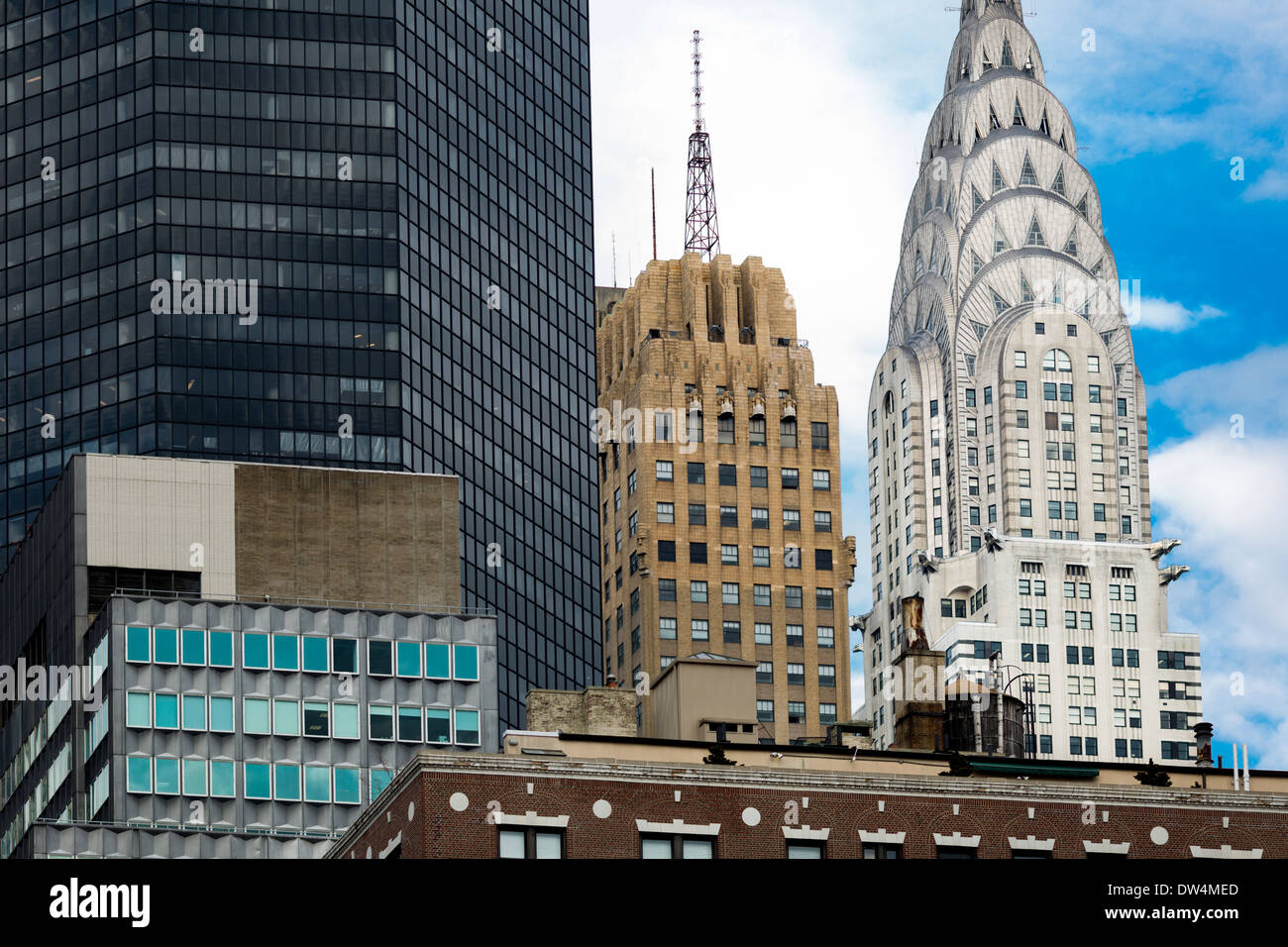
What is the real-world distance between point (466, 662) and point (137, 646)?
54.9ft

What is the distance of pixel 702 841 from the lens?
225 ft

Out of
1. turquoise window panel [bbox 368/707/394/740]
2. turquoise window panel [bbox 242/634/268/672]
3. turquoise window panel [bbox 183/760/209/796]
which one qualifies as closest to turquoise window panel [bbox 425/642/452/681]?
turquoise window panel [bbox 368/707/394/740]

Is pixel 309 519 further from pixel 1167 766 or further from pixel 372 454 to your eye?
pixel 1167 766

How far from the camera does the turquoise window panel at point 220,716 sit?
132m

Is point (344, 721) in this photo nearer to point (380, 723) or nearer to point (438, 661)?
point (380, 723)

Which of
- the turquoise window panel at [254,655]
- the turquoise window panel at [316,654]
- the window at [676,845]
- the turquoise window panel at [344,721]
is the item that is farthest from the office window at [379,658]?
the window at [676,845]

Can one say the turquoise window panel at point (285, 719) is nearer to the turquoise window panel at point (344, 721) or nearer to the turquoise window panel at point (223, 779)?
the turquoise window panel at point (344, 721)

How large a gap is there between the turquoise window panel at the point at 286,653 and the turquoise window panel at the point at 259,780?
509 centimetres

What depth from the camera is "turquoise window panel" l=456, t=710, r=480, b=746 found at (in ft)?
443

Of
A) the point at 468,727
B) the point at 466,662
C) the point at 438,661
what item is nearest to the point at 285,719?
the point at 438,661

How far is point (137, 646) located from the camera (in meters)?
132

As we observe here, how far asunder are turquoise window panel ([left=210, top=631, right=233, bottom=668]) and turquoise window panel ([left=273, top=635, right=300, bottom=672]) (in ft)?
7.33

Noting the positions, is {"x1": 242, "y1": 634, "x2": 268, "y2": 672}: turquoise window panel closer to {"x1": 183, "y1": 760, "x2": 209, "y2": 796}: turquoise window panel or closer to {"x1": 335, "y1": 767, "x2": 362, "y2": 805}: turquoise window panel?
{"x1": 183, "y1": 760, "x2": 209, "y2": 796}: turquoise window panel
